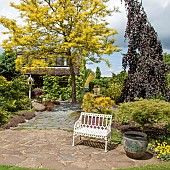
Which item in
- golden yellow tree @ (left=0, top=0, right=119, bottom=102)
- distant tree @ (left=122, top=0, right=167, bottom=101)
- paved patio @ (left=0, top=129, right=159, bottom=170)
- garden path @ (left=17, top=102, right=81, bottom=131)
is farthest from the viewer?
golden yellow tree @ (left=0, top=0, right=119, bottom=102)

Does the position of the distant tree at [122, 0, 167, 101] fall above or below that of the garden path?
above

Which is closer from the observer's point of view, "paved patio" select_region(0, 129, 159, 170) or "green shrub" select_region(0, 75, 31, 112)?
"paved patio" select_region(0, 129, 159, 170)

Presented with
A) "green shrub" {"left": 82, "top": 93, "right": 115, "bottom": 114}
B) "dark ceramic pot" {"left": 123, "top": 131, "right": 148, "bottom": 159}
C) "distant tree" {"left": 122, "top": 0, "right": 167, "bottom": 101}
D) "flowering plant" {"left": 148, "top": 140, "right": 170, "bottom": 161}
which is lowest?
"flowering plant" {"left": 148, "top": 140, "right": 170, "bottom": 161}

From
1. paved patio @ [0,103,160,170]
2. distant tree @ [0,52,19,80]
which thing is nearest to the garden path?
paved patio @ [0,103,160,170]

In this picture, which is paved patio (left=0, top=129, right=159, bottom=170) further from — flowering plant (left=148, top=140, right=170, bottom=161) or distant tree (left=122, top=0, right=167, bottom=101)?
distant tree (left=122, top=0, right=167, bottom=101)

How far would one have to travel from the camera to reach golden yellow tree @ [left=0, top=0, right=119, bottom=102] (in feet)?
45.8

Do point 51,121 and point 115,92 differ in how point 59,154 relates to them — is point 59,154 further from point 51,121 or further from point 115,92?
point 115,92

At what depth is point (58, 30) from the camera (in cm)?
1504

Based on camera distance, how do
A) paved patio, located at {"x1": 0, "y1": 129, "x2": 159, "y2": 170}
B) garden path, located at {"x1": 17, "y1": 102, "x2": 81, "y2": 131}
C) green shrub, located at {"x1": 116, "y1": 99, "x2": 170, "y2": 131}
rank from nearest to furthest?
paved patio, located at {"x1": 0, "y1": 129, "x2": 159, "y2": 170}, green shrub, located at {"x1": 116, "y1": 99, "x2": 170, "y2": 131}, garden path, located at {"x1": 17, "y1": 102, "x2": 81, "y2": 131}

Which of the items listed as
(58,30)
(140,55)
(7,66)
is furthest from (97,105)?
(7,66)

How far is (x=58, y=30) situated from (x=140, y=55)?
6.49 metres

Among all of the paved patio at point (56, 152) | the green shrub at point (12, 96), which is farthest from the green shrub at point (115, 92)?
the paved patio at point (56, 152)

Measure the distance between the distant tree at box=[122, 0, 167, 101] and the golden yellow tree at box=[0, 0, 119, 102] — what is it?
3.01 m

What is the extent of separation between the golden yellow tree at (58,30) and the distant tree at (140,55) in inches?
119
